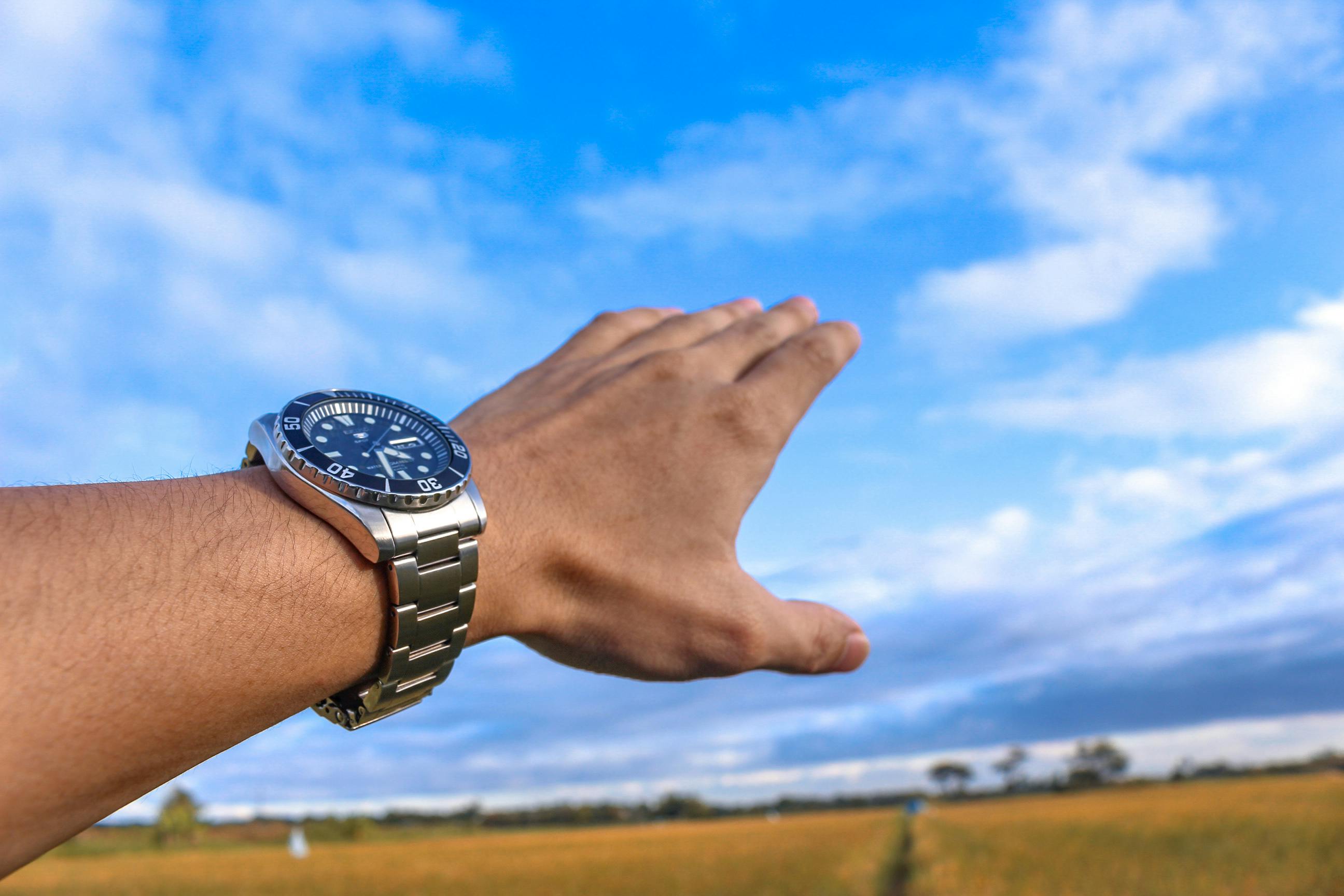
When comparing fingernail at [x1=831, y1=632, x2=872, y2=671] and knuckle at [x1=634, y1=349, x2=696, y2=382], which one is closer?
fingernail at [x1=831, y1=632, x2=872, y2=671]

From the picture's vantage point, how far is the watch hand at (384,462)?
1.58 metres

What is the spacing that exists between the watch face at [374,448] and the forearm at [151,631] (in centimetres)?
9

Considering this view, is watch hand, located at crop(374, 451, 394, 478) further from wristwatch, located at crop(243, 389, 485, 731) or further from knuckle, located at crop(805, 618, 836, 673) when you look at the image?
knuckle, located at crop(805, 618, 836, 673)

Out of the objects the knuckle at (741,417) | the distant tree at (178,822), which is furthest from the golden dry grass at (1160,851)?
the distant tree at (178,822)

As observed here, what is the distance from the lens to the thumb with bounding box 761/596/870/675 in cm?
193

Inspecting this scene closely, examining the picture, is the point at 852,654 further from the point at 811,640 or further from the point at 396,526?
the point at 396,526

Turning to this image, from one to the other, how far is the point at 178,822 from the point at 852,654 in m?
80.8

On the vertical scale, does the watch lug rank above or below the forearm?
above

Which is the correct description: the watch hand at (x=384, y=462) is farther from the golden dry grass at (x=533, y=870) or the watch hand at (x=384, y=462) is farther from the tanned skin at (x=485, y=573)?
the golden dry grass at (x=533, y=870)

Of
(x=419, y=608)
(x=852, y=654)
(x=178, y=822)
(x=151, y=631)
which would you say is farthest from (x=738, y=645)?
(x=178, y=822)

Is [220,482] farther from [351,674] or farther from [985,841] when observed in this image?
[985,841]

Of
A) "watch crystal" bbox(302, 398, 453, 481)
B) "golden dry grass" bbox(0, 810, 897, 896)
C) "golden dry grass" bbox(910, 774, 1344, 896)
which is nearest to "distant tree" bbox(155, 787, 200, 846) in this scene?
"golden dry grass" bbox(0, 810, 897, 896)

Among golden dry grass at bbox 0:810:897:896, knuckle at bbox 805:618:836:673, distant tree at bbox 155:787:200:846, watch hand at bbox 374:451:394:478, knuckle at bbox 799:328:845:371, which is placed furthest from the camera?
distant tree at bbox 155:787:200:846

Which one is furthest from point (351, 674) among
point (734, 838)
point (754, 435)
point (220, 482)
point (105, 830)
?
point (105, 830)
